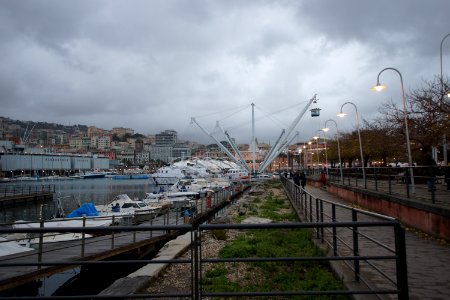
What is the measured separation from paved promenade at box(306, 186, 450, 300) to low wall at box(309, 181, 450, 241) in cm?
45

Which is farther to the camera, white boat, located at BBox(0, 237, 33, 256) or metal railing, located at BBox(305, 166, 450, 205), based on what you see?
metal railing, located at BBox(305, 166, 450, 205)

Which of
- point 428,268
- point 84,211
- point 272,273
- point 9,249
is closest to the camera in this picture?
point 428,268

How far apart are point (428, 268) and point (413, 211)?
6576 mm

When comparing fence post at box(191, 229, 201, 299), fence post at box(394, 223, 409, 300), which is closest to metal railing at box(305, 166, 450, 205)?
fence post at box(394, 223, 409, 300)

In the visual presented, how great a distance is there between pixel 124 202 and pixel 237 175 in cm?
7222

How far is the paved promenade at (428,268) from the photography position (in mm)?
6344

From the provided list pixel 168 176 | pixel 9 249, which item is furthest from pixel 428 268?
pixel 168 176

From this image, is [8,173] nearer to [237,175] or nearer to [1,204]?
[237,175]

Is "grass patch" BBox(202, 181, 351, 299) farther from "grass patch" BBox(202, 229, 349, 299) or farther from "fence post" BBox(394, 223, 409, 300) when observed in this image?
"fence post" BBox(394, 223, 409, 300)

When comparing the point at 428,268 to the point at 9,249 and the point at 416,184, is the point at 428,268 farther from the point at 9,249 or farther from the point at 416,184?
the point at 416,184

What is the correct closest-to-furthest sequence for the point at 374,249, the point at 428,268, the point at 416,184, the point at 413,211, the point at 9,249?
1. the point at 428,268
2. the point at 374,249
3. the point at 9,249
4. the point at 413,211
5. the point at 416,184

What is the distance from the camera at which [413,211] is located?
551 inches

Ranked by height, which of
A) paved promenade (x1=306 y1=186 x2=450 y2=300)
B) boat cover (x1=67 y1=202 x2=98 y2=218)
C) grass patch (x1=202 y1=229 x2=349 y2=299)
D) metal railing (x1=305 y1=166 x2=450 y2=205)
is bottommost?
boat cover (x1=67 y1=202 x2=98 y2=218)

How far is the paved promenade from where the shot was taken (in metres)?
6.34
